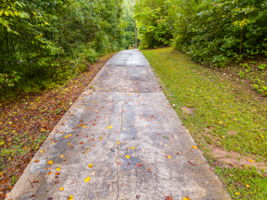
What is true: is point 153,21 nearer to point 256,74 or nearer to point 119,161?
point 256,74

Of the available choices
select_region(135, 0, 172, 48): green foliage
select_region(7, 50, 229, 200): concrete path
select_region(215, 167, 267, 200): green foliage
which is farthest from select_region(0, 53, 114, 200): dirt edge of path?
select_region(135, 0, 172, 48): green foliage

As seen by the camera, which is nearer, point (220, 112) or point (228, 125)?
point (228, 125)

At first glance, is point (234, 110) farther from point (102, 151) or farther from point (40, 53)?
point (40, 53)

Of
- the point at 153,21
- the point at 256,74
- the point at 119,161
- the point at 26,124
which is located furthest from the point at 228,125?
the point at 153,21

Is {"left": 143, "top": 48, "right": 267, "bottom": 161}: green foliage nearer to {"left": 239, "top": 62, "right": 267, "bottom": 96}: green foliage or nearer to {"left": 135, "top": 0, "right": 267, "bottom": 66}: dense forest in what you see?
{"left": 239, "top": 62, "right": 267, "bottom": 96}: green foliage

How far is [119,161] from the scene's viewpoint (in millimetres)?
2850

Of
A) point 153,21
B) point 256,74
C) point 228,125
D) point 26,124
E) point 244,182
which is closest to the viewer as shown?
point 244,182

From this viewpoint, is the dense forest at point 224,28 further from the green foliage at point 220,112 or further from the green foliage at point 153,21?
the green foliage at point 153,21

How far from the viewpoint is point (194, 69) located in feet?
27.3

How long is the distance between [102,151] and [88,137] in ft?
1.86

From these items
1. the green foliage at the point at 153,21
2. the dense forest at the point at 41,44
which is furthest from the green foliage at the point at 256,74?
the green foliage at the point at 153,21

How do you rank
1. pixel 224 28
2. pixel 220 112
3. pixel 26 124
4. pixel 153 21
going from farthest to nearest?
1. pixel 153 21
2. pixel 224 28
3. pixel 220 112
4. pixel 26 124

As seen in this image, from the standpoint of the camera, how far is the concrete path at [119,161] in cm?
233

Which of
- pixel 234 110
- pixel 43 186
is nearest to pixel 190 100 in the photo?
pixel 234 110
